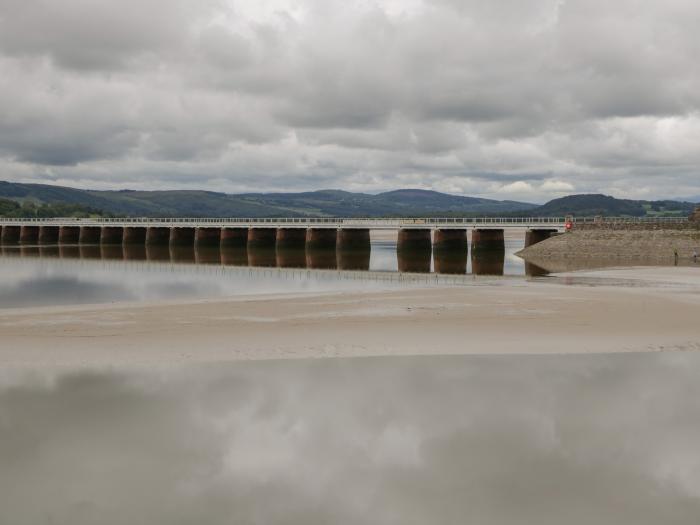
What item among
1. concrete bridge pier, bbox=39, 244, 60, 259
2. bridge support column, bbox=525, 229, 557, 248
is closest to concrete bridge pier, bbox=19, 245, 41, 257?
concrete bridge pier, bbox=39, 244, 60, 259

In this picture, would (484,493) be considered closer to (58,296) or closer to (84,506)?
(84,506)

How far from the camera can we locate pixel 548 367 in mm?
16531

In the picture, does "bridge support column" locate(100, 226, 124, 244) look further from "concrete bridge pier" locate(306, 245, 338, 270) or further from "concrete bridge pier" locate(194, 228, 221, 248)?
"concrete bridge pier" locate(306, 245, 338, 270)

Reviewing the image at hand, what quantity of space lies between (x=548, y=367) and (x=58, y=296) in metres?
28.4

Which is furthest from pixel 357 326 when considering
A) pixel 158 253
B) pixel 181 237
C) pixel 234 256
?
pixel 181 237

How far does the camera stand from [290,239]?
8481cm

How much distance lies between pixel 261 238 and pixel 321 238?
992cm

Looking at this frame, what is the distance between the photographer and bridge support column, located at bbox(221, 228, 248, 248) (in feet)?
294

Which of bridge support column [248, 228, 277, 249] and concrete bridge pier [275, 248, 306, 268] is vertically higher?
bridge support column [248, 228, 277, 249]

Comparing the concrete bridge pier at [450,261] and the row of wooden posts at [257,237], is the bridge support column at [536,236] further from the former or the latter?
the concrete bridge pier at [450,261]

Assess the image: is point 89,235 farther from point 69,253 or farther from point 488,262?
point 488,262

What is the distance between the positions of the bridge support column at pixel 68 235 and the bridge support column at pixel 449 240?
62.2 metres

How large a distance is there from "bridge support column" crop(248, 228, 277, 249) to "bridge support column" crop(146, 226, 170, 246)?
16.4 meters

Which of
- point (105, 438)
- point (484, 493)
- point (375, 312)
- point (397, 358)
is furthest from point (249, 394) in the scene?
point (375, 312)
